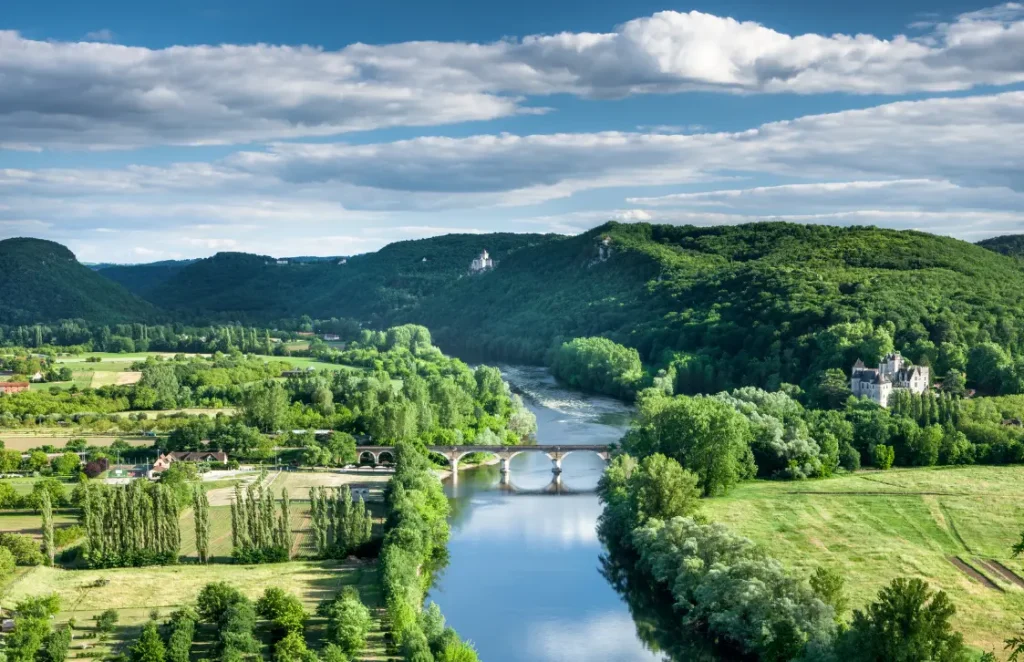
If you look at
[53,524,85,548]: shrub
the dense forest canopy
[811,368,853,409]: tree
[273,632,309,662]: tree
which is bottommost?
[273,632,309,662]: tree

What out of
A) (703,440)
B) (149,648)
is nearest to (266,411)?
(703,440)

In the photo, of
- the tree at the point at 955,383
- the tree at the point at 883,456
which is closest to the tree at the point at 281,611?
the tree at the point at 883,456

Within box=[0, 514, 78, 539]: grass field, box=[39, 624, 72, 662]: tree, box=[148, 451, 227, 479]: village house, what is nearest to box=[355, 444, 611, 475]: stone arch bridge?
box=[148, 451, 227, 479]: village house

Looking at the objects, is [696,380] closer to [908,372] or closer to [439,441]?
[908,372]

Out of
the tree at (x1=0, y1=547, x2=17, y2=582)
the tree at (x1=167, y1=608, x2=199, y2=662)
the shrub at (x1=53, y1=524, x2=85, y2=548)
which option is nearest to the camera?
the tree at (x1=167, y1=608, x2=199, y2=662)

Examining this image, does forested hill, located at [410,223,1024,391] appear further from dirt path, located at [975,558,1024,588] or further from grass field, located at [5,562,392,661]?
grass field, located at [5,562,392,661]

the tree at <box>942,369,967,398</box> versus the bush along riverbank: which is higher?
the tree at <box>942,369,967,398</box>

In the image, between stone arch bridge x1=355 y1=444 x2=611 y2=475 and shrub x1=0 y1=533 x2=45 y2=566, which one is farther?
stone arch bridge x1=355 y1=444 x2=611 y2=475

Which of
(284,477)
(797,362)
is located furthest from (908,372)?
(284,477)
